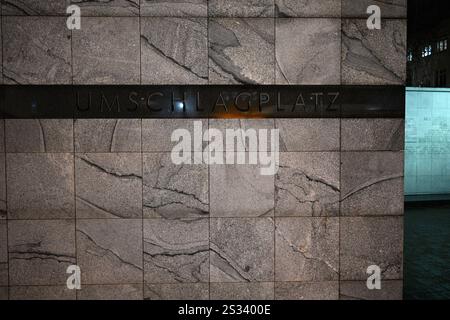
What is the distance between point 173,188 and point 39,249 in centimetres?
258

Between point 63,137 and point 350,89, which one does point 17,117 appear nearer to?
point 63,137

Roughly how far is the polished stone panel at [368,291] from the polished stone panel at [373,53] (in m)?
3.59

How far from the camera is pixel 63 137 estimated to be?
5.34m

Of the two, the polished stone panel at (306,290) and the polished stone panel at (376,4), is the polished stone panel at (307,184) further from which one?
the polished stone panel at (376,4)

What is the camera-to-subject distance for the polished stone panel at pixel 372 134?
5.46 m

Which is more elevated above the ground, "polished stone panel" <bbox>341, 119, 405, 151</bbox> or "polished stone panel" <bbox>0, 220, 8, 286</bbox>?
"polished stone panel" <bbox>341, 119, 405, 151</bbox>

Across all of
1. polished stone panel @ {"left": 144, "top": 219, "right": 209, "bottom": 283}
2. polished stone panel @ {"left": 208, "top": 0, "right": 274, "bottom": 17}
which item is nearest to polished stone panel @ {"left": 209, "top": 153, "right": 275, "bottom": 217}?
polished stone panel @ {"left": 144, "top": 219, "right": 209, "bottom": 283}

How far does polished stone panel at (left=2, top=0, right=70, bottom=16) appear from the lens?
5242mm

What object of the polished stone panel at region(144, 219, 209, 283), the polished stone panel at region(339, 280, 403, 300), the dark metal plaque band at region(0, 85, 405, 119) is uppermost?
the dark metal plaque band at region(0, 85, 405, 119)

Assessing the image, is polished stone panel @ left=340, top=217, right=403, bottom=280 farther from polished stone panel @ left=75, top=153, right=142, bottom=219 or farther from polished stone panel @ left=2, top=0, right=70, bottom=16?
polished stone panel @ left=2, top=0, right=70, bottom=16

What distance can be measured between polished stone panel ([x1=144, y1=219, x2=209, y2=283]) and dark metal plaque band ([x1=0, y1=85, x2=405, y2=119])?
6.39 ft

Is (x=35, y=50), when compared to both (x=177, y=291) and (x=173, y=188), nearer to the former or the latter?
(x=173, y=188)

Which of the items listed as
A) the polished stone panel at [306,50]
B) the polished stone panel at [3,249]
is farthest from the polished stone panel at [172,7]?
the polished stone panel at [3,249]
